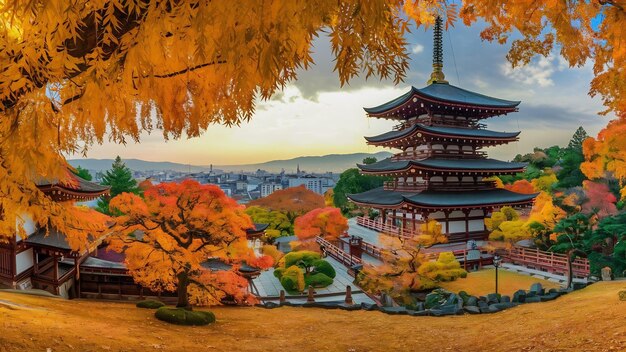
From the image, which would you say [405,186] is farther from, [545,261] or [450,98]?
[545,261]

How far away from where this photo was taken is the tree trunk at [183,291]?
32.7 feet

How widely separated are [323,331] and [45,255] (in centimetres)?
1022

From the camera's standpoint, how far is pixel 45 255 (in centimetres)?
1212

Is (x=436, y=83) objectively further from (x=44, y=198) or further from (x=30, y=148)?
(x=30, y=148)

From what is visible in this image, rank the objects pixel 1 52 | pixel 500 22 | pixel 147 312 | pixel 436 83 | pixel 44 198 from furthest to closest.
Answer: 1. pixel 436 83
2. pixel 147 312
3. pixel 44 198
4. pixel 500 22
5. pixel 1 52

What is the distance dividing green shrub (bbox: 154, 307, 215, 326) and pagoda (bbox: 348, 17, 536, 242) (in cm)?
1138

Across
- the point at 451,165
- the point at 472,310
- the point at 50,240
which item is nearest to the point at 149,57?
the point at 472,310

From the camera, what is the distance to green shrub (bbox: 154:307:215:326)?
8.72 meters

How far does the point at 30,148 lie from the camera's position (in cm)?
232

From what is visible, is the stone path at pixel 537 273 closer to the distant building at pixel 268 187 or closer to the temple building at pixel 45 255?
the temple building at pixel 45 255

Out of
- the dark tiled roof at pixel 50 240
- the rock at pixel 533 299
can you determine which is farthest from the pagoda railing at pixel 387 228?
the dark tiled roof at pixel 50 240

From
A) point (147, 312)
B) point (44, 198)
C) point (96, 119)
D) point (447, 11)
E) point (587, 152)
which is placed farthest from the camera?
point (587, 152)

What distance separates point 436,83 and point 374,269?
13.6m

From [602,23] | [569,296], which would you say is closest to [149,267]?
[602,23]
